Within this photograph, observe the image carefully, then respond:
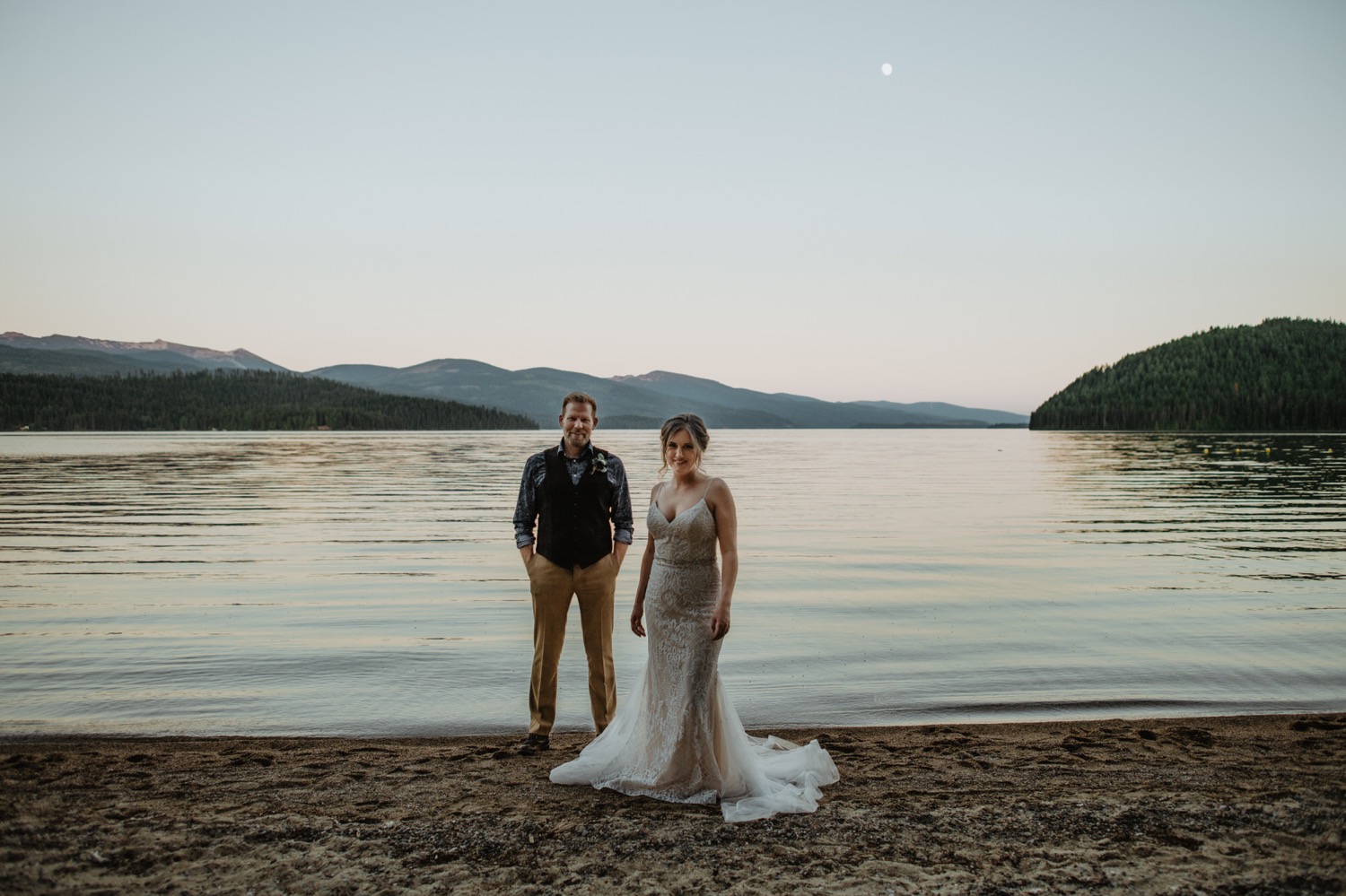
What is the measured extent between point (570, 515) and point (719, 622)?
1.54 m

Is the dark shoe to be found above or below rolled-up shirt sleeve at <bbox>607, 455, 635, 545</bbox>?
below

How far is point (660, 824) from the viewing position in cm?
555

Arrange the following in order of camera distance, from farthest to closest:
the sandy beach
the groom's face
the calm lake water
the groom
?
the calm lake water
the groom
the groom's face
the sandy beach

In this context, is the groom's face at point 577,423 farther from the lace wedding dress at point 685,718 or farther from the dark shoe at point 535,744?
the dark shoe at point 535,744

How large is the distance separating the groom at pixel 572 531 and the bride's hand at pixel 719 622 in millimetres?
1171

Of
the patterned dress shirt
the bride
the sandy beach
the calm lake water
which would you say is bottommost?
the calm lake water

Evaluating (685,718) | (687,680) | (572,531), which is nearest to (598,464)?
(572,531)

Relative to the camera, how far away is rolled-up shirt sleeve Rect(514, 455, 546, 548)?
697 centimetres

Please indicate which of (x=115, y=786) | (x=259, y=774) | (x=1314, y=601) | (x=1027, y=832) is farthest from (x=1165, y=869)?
(x=1314, y=601)

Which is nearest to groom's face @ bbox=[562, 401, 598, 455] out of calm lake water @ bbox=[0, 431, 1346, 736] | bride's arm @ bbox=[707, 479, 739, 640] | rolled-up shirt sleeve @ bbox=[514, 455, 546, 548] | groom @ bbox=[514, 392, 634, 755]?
groom @ bbox=[514, 392, 634, 755]

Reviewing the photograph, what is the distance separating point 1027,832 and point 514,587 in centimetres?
1243

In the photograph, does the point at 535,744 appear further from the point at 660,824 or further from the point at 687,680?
the point at 660,824

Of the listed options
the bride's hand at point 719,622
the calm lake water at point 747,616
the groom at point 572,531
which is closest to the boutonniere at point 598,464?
the groom at point 572,531

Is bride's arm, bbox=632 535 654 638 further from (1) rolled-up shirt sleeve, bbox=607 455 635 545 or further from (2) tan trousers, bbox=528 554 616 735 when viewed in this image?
(1) rolled-up shirt sleeve, bbox=607 455 635 545
